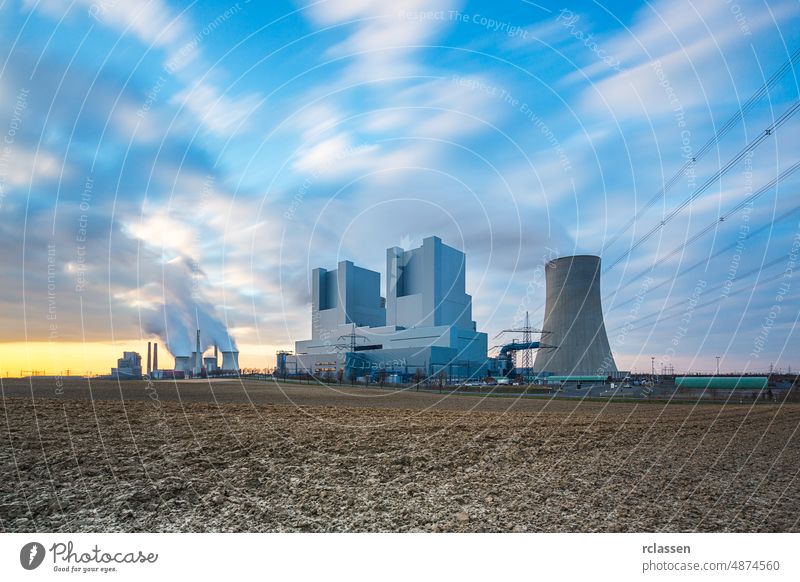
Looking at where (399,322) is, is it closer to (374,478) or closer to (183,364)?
(183,364)

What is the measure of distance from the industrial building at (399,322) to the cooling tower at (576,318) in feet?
51.1

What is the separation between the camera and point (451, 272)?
66938 millimetres

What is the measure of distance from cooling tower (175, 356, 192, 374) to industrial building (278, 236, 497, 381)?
43.1 ft

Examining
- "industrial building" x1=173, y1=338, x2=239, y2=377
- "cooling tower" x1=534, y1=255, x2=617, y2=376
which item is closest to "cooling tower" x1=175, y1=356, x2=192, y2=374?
"industrial building" x1=173, y1=338, x2=239, y2=377

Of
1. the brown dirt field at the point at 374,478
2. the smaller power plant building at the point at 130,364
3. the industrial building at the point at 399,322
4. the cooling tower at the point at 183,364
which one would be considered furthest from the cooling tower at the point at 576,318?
the smaller power plant building at the point at 130,364

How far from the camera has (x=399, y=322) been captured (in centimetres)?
6950

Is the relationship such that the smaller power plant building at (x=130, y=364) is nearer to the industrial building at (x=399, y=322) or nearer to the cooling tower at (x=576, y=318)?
the industrial building at (x=399, y=322)

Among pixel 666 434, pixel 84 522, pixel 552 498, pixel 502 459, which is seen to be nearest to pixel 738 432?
pixel 666 434

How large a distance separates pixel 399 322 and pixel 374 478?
61737 mm

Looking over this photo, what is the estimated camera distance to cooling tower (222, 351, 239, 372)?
237ft

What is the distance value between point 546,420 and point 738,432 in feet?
18.1

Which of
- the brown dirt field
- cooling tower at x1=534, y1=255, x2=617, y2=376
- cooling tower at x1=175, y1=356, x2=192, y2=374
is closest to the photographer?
the brown dirt field

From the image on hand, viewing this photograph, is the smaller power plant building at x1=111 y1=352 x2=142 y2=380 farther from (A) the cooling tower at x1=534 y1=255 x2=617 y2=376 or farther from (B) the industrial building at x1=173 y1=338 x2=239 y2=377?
(A) the cooling tower at x1=534 y1=255 x2=617 y2=376

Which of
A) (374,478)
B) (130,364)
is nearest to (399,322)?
(130,364)
